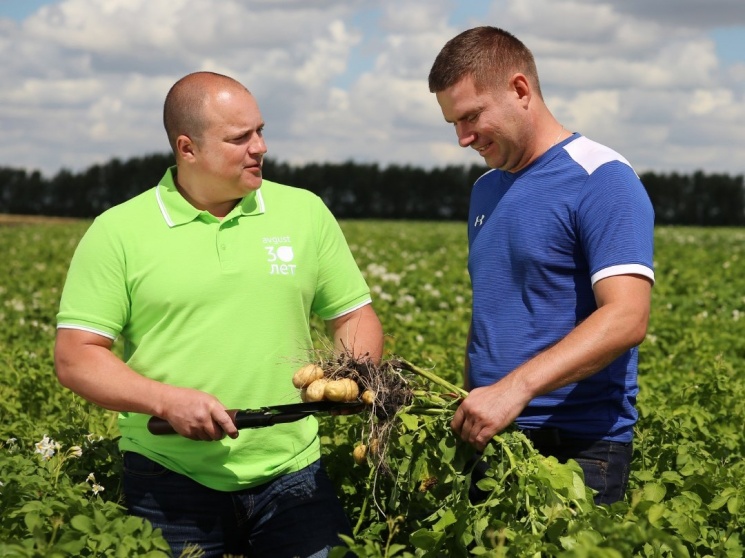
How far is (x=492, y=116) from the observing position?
140 inches

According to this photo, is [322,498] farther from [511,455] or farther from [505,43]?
[505,43]

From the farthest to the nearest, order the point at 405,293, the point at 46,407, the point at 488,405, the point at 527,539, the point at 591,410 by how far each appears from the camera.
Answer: the point at 405,293 → the point at 46,407 → the point at 591,410 → the point at 488,405 → the point at 527,539

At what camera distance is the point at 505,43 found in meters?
3.64

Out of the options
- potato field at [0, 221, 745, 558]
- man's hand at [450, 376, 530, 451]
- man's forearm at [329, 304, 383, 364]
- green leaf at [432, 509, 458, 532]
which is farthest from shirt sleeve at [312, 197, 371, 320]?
green leaf at [432, 509, 458, 532]

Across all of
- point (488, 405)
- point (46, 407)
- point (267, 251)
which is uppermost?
point (267, 251)

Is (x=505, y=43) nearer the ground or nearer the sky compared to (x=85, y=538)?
nearer the sky

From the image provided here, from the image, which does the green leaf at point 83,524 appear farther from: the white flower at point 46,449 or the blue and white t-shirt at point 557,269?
the blue and white t-shirt at point 557,269

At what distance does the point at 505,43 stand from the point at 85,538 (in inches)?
81.5

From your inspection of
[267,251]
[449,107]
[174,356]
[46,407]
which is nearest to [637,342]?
[449,107]

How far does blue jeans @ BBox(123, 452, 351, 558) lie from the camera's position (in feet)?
11.8

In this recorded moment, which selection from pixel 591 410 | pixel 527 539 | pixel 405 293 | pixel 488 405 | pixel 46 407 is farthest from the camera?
pixel 405 293

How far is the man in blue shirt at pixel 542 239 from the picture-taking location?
3377 mm

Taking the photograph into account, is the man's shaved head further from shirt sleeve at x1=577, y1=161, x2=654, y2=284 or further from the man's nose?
shirt sleeve at x1=577, y1=161, x2=654, y2=284

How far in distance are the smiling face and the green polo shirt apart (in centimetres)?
66
